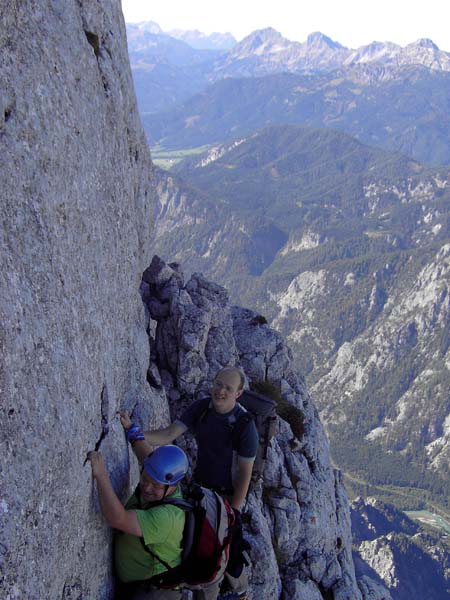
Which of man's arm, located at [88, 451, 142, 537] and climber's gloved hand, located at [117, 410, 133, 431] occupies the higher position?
man's arm, located at [88, 451, 142, 537]

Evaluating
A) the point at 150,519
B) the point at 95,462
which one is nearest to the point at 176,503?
the point at 150,519

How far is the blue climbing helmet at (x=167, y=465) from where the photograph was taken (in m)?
10.8

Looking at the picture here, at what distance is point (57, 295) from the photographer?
34.0 feet

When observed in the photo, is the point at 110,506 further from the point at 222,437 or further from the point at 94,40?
the point at 94,40

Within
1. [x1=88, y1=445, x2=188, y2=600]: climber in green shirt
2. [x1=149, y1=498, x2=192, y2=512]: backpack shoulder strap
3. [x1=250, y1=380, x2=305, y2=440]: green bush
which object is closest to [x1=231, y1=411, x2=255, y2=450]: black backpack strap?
[x1=88, y1=445, x2=188, y2=600]: climber in green shirt

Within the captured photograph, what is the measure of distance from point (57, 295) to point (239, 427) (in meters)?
5.88

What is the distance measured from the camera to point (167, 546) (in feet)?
35.1

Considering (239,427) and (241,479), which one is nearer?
(239,427)

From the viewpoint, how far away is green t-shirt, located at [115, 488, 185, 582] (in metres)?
10.5

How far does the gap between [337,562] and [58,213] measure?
2460 centimetres

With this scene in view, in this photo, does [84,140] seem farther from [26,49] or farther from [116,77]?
[116,77]

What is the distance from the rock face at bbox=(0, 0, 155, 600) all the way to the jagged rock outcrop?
356 inches

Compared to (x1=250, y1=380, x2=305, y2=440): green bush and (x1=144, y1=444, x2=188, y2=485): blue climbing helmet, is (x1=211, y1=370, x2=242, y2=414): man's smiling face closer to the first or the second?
(x1=144, y1=444, x2=188, y2=485): blue climbing helmet

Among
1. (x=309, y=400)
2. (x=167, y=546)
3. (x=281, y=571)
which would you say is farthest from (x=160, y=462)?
(x=309, y=400)
